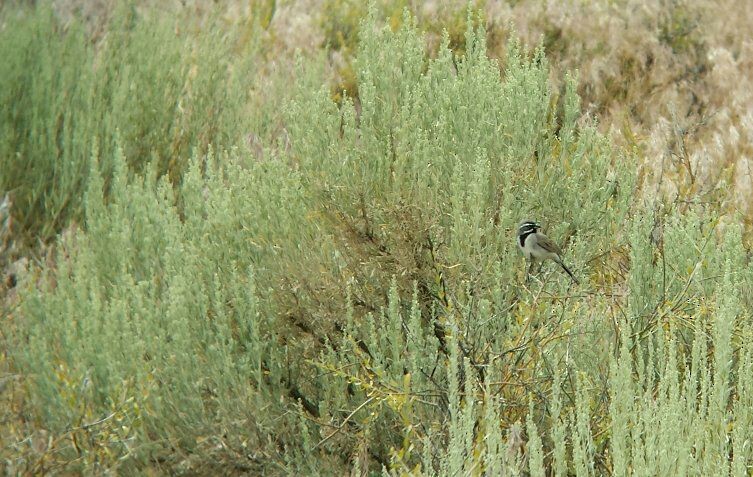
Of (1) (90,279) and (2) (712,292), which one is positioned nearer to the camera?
(2) (712,292)

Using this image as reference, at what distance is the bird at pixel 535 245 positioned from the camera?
17.0 feet

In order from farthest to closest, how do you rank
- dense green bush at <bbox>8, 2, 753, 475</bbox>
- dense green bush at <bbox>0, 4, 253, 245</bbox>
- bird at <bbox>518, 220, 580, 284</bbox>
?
dense green bush at <bbox>0, 4, 253, 245</bbox>, bird at <bbox>518, 220, 580, 284</bbox>, dense green bush at <bbox>8, 2, 753, 475</bbox>

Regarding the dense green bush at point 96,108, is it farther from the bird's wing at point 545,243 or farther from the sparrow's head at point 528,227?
the bird's wing at point 545,243

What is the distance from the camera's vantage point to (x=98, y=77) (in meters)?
9.33

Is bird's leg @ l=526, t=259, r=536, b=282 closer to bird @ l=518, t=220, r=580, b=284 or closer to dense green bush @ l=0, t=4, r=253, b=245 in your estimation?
bird @ l=518, t=220, r=580, b=284

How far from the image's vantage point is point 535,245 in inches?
205

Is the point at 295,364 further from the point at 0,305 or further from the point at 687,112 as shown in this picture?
the point at 687,112

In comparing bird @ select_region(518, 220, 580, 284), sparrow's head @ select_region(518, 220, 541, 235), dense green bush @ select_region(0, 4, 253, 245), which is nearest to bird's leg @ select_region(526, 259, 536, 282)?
bird @ select_region(518, 220, 580, 284)

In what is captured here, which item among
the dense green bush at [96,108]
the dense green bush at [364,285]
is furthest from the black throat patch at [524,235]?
the dense green bush at [96,108]

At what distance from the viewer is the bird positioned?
5.19m

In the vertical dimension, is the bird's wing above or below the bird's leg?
above

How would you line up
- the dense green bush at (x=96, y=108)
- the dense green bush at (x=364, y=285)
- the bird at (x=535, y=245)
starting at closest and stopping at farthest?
the dense green bush at (x=364, y=285) < the bird at (x=535, y=245) < the dense green bush at (x=96, y=108)

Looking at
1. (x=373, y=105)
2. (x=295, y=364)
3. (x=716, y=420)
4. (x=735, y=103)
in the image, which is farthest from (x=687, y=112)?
(x=716, y=420)

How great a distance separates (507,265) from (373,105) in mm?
1077
